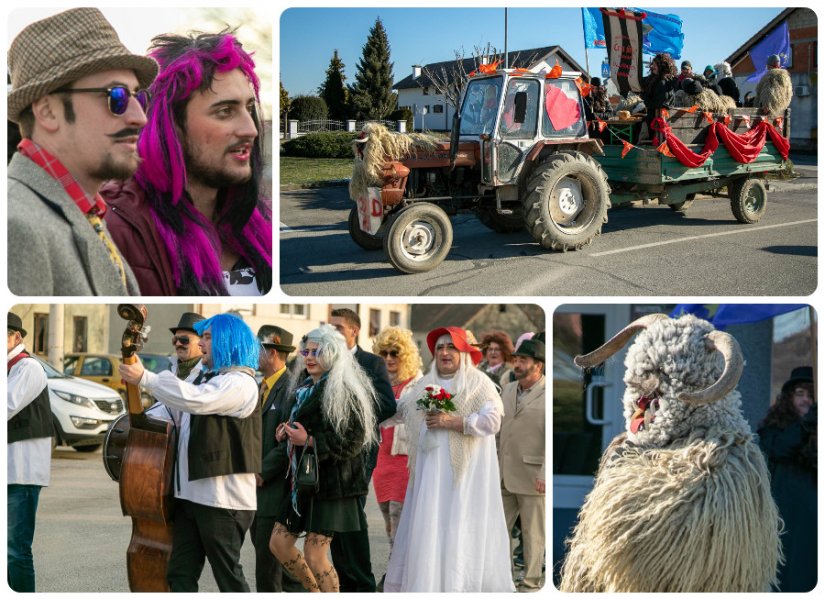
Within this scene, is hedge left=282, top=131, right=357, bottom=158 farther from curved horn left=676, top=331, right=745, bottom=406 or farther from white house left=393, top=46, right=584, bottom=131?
curved horn left=676, top=331, right=745, bottom=406

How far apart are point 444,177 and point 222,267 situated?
357 cm

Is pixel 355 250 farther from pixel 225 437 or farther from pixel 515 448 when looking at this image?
pixel 225 437

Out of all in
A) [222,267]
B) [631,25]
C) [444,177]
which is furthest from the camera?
[631,25]

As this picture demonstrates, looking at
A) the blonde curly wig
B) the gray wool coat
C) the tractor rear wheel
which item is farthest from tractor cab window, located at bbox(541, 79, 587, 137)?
the gray wool coat

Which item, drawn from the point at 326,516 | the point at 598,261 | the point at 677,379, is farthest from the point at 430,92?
the point at 677,379

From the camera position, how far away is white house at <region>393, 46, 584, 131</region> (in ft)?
53.0

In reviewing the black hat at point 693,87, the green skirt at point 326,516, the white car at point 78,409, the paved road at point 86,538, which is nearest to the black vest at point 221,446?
the green skirt at point 326,516

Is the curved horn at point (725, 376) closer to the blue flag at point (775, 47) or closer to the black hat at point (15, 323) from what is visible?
the black hat at point (15, 323)

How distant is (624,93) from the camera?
9.79 meters

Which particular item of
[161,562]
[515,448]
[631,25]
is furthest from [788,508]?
[631,25]

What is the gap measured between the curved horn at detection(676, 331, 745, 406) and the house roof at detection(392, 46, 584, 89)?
11012 millimetres

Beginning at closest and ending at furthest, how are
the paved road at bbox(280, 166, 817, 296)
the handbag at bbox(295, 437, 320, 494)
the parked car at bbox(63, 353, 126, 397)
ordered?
1. the handbag at bbox(295, 437, 320, 494)
2. the paved road at bbox(280, 166, 817, 296)
3. the parked car at bbox(63, 353, 126, 397)

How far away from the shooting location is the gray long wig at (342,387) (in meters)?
4.23

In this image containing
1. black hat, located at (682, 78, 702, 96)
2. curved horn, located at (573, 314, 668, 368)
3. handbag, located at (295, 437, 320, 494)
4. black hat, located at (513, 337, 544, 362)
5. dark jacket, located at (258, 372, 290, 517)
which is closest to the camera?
curved horn, located at (573, 314, 668, 368)
